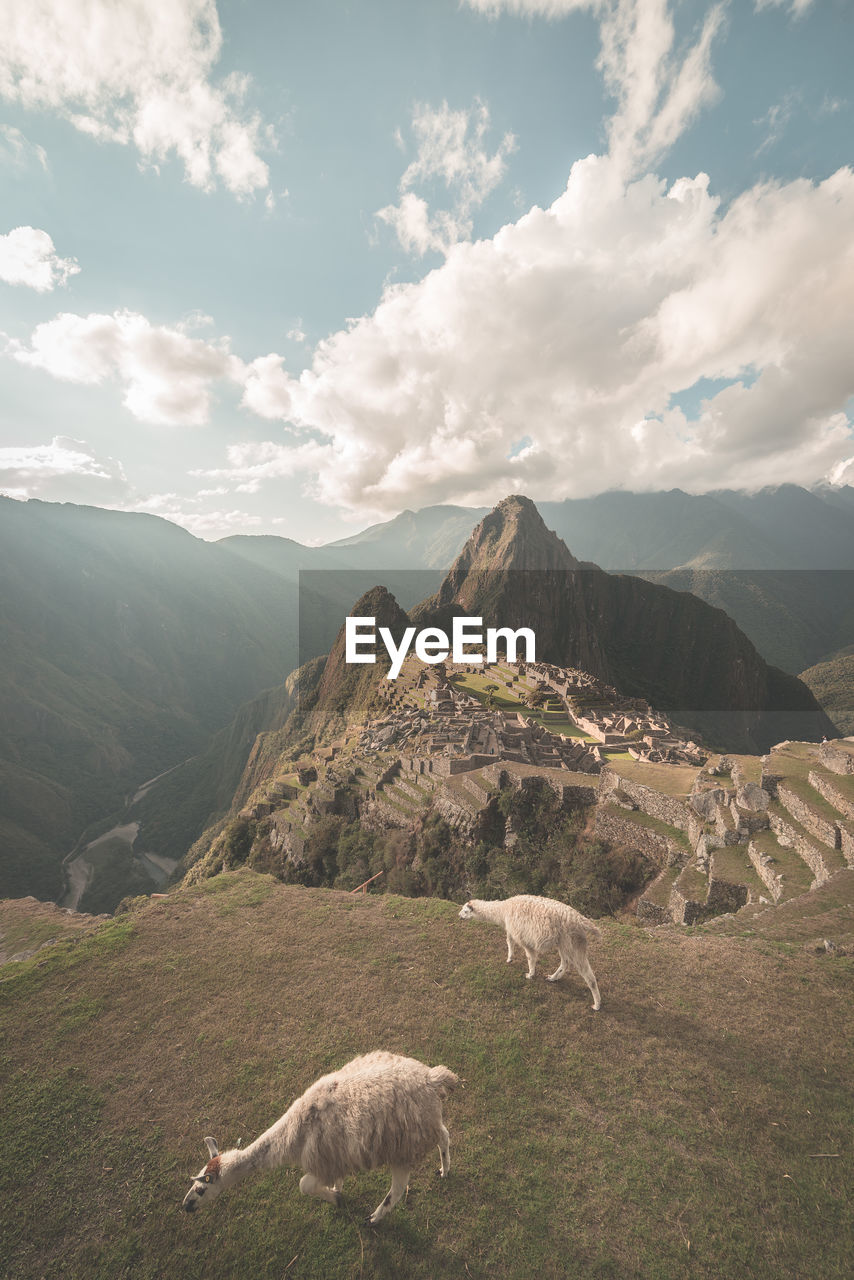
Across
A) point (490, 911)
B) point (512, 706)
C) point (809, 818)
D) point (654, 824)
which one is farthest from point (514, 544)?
point (490, 911)

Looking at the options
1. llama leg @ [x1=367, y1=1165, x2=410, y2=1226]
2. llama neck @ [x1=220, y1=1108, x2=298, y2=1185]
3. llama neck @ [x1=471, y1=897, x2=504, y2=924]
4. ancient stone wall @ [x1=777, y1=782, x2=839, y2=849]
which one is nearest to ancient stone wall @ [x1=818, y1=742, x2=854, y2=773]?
ancient stone wall @ [x1=777, y1=782, x2=839, y2=849]

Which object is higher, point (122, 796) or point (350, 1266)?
point (350, 1266)

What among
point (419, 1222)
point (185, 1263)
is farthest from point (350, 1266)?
point (185, 1263)

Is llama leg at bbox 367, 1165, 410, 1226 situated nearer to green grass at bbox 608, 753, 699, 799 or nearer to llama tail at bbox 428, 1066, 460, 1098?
llama tail at bbox 428, 1066, 460, 1098

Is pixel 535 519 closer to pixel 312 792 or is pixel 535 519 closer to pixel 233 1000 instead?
pixel 312 792

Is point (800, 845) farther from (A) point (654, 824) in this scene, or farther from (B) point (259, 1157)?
(B) point (259, 1157)

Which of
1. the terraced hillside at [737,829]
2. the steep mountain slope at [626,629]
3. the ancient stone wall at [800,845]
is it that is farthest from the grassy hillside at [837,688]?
the ancient stone wall at [800,845]
